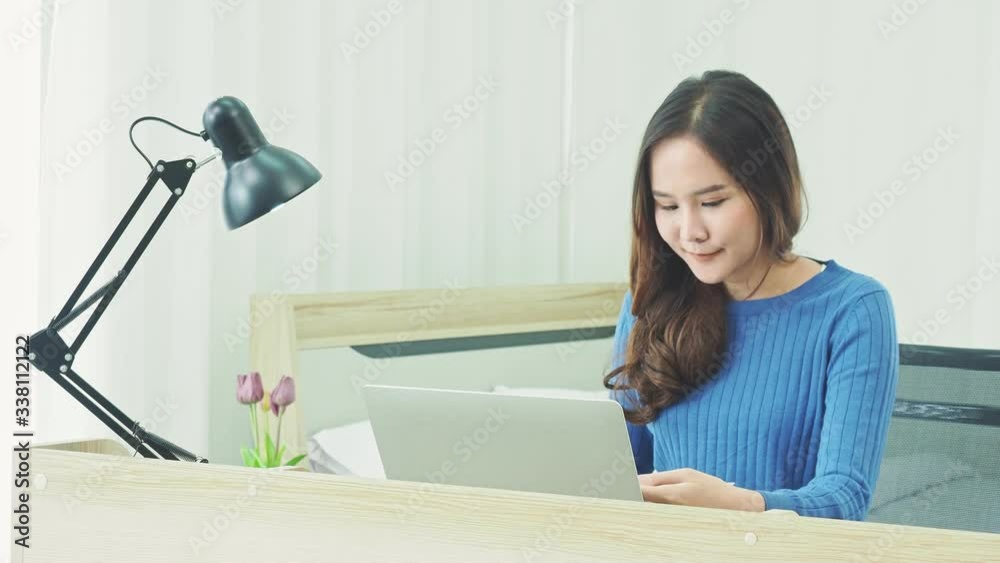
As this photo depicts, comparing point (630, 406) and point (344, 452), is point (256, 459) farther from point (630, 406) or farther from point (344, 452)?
point (630, 406)

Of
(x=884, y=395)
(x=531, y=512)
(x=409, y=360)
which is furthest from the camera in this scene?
(x=409, y=360)

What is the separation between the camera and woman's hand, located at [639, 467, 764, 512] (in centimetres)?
106

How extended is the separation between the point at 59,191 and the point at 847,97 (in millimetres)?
1986

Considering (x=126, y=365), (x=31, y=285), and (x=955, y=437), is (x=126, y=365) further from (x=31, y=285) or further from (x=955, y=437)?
(x=955, y=437)

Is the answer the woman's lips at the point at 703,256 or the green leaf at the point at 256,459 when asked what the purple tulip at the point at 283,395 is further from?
the woman's lips at the point at 703,256

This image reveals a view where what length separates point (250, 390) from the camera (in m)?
1.80

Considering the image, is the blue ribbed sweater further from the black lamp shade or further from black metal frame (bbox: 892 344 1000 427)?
the black lamp shade

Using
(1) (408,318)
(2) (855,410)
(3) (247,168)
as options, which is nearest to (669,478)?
(2) (855,410)

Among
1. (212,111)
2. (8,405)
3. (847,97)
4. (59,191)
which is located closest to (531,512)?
(212,111)

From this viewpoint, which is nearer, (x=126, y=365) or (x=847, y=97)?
(x=126, y=365)

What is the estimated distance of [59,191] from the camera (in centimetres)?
169

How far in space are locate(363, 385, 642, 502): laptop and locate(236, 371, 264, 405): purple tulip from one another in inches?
30.2

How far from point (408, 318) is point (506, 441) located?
1.33 metres

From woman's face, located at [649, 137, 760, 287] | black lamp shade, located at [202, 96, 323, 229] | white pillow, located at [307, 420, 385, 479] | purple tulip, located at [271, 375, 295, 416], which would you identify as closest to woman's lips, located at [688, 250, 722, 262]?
woman's face, located at [649, 137, 760, 287]
